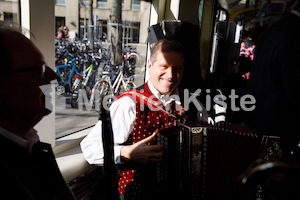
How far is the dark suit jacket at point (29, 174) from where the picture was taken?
0.58 metres

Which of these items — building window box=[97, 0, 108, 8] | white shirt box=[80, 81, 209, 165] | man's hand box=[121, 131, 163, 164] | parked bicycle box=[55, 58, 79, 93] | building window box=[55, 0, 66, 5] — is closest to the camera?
man's hand box=[121, 131, 163, 164]

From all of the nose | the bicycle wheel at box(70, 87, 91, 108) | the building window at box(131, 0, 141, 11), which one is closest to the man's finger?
the nose

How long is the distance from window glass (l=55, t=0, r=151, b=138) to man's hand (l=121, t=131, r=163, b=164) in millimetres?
928

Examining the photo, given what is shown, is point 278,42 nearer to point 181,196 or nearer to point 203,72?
point 181,196

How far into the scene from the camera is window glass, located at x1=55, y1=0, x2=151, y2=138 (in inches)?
90.9

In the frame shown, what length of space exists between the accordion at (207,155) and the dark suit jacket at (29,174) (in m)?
0.50

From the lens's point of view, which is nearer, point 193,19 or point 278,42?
point 278,42

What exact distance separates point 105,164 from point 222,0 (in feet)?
19.0

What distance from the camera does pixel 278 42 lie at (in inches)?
62.2

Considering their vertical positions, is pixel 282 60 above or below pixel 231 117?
above

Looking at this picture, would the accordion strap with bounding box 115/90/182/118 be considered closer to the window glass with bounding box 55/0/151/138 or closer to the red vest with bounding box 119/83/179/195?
the red vest with bounding box 119/83/179/195

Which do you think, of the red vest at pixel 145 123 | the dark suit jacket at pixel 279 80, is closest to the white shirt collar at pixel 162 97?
the red vest at pixel 145 123

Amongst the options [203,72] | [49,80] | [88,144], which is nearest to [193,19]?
[203,72]

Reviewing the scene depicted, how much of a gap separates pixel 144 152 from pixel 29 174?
56 centimetres
